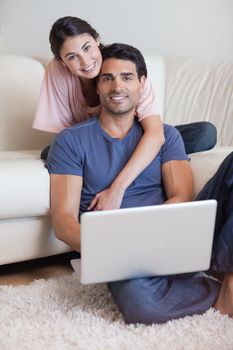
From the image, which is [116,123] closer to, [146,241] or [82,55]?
[82,55]

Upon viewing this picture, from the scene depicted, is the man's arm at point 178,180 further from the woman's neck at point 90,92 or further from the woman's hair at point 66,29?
the woman's hair at point 66,29

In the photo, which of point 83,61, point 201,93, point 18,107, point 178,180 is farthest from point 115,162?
point 201,93

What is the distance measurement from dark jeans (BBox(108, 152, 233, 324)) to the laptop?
0.08 m

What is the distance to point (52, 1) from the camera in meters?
2.38

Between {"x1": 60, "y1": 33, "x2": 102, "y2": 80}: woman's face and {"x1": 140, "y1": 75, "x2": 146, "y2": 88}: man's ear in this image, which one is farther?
{"x1": 140, "y1": 75, "x2": 146, "y2": 88}: man's ear

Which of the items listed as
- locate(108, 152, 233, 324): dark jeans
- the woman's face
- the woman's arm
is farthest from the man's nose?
locate(108, 152, 233, 324): dark jeans

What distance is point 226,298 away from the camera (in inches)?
52.5

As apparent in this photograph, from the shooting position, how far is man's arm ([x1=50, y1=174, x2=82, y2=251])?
1.40 meters

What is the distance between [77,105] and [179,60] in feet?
2.83

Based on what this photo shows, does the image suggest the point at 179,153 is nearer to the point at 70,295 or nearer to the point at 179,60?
the point at 70,295

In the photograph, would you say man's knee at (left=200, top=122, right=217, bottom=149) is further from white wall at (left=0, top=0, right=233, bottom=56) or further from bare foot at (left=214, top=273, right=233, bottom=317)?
white wall at (left=0, top=0, right=233, bottom=56)

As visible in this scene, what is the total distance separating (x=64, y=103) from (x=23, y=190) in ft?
1.19

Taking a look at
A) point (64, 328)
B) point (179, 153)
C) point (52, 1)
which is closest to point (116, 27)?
point (52, 1)

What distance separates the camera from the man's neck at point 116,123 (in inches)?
60.3
